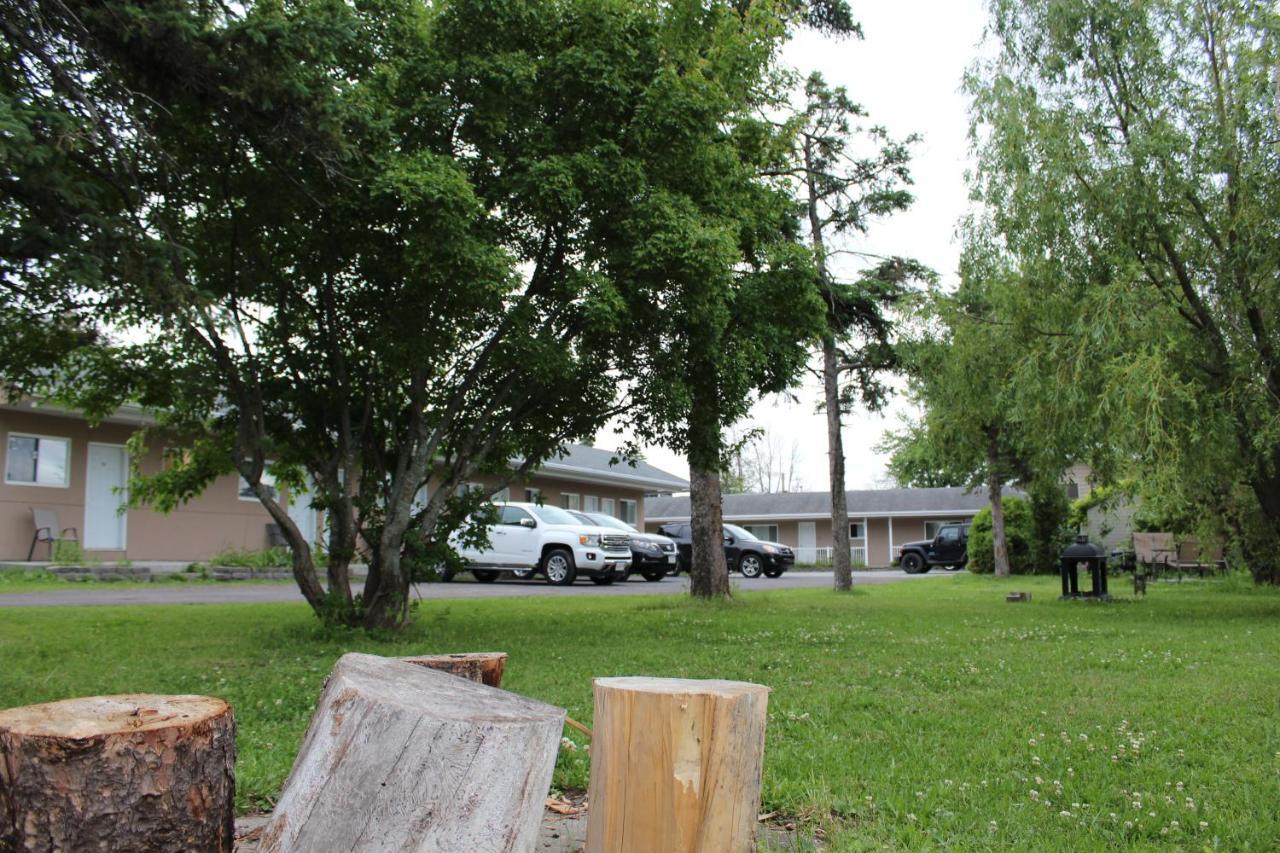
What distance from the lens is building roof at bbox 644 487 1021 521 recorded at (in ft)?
141

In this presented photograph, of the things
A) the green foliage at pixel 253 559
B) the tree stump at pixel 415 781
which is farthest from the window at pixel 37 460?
the tree stump at pixel 415 781

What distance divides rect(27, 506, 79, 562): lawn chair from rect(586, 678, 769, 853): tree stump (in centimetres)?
1888

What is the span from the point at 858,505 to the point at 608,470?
1578cm

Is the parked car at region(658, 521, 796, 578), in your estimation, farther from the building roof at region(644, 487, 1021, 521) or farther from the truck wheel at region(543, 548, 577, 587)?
the building roof at region(644, 487, 1021, 521)

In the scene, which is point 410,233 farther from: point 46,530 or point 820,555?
point 820,555

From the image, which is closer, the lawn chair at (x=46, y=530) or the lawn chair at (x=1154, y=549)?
the lawn chair at (x=46, y=530)

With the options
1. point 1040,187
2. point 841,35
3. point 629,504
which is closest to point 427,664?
point 1040,187

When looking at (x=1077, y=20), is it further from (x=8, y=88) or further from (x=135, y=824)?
(x=135, y=824)

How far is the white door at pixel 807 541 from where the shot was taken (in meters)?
44.8

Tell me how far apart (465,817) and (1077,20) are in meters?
14.2

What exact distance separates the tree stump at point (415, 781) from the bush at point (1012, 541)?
29.0 meters

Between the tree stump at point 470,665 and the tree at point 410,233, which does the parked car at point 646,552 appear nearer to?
the tree at point 410,233

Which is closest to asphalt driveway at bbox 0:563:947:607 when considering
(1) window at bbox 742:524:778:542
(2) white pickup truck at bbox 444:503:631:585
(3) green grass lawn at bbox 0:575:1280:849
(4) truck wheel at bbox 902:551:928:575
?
A: (2) white pickup truck at bbox 444:503:631:585

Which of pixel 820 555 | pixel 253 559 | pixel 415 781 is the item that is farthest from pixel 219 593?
pixel 820 555
